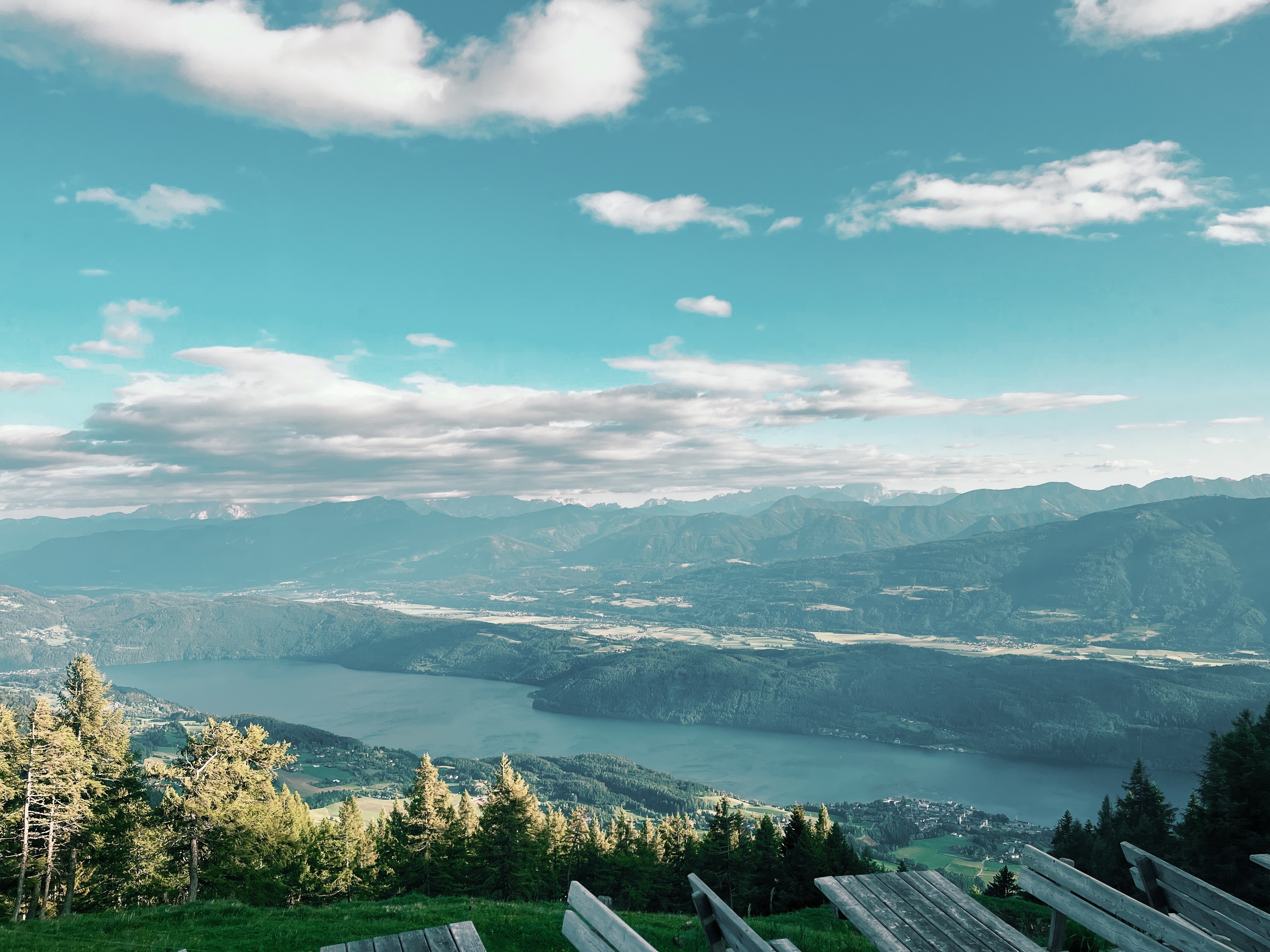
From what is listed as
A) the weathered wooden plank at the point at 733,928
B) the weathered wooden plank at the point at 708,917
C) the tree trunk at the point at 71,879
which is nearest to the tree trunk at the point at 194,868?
the tree trunk at the point at 71,879

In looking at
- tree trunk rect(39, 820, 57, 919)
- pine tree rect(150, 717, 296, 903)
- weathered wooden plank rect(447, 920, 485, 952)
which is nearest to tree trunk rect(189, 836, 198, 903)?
pine tree rect(150, 717, 296, 903)

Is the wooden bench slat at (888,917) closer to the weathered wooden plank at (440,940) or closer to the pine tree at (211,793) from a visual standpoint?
the weathered wooden plank at (440,940)

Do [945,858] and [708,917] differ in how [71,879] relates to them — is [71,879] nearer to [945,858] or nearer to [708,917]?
[708,917]

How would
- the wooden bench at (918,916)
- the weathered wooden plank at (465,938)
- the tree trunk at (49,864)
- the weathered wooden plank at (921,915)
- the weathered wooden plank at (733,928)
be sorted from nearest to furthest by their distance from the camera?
the weathered wooden plank at (733,928) → the weathered wooden plank at (465,938) → the wooden bench at (918,916) → the weathered wooden plank at (921,915) → the tree trunk at (49,864)

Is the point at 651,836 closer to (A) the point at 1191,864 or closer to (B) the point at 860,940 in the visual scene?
(A) the point at 1191,864

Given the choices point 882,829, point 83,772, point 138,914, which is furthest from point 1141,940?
point 882,829

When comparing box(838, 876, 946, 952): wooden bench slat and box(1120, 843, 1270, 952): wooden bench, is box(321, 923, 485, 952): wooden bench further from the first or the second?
box(1120, 843, 1270, 952): wooden bench
